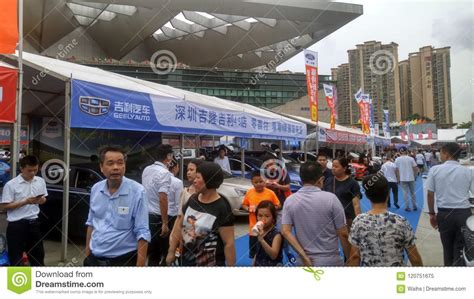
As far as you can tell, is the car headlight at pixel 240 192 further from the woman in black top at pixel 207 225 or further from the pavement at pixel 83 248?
the woman in black top at pixel 207 225

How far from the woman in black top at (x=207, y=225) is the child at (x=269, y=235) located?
1.10 ft

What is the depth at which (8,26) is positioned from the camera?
359cm

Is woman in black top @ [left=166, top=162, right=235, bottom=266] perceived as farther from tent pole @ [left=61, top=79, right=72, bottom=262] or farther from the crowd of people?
tent pole @ [left=61, top=79, right=72, bottom=262]

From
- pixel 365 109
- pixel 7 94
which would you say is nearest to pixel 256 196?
pixel 7 94

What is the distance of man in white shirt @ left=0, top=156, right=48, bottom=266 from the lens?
3330mm

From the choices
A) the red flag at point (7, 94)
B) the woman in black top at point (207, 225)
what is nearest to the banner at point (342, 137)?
the red flag at point (7, 94)

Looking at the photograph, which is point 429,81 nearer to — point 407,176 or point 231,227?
point 407,176

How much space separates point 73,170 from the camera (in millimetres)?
5422

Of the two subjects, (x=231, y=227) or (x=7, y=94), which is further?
(x=7, y=94)

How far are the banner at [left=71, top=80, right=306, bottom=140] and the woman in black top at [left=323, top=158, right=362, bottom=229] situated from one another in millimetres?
2446

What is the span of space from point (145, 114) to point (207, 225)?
270 cm

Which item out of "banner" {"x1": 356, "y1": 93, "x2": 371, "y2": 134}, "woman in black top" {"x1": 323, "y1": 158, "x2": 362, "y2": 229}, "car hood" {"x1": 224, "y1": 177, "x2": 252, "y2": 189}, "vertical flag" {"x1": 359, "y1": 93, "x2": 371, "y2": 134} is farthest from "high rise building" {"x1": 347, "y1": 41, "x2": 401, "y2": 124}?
"car hood" {"x1": 224, "y1": 177, "x2": 252, "y2": 189}
